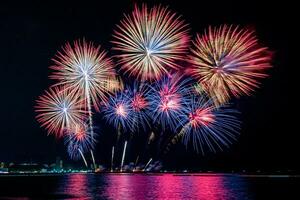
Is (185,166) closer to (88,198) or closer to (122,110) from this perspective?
(122,110)

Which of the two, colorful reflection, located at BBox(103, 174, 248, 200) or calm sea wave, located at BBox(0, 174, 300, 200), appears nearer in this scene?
colorful reflection, located at BBox(103, 174, 248, 200)

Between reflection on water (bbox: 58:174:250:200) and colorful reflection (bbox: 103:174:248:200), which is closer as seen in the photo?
colorful reflection (bbox: 103:174:248:200)

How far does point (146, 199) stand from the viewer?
34.8 meters

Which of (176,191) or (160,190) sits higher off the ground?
(160,190)

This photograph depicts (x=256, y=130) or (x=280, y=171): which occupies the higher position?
(x=256, y=130)

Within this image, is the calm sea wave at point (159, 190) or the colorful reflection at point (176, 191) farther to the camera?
the calm sea wave at point (159, 190)

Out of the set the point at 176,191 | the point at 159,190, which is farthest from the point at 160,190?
the point at 176,191

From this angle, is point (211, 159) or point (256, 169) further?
point (211, 159)

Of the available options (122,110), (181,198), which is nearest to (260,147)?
(122,110)

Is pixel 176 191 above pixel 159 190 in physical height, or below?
below

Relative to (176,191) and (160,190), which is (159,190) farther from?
(176,191)

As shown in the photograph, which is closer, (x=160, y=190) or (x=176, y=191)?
(x=176, y=191)

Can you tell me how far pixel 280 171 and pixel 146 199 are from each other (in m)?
78.8

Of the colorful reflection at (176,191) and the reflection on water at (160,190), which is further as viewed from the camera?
the reflection on water at (160,190)
